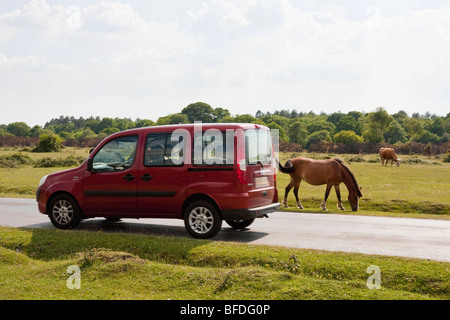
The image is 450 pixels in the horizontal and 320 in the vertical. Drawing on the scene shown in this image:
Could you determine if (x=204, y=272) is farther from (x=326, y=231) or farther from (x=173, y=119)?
(x=173, y=119)

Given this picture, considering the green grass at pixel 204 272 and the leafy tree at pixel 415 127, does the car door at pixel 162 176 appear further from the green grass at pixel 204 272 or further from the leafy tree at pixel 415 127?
the leafy tree at pixel 415 127

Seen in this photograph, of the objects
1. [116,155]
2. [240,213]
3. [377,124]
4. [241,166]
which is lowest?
[240,213]

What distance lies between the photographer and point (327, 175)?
17.4 m

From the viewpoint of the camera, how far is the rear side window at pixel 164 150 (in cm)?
1049

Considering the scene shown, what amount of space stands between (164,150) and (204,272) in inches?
145

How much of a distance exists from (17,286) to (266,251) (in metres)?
4.18

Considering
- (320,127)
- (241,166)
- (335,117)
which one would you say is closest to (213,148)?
(241,166)

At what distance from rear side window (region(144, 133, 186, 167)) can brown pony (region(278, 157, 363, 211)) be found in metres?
7.74

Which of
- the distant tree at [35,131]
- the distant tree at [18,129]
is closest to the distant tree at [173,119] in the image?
the distant tree at [35,131]

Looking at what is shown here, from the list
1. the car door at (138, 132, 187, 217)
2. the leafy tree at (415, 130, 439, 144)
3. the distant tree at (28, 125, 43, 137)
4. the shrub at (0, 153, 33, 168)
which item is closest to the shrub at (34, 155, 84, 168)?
the shrub at (0, 153, 33, 168)

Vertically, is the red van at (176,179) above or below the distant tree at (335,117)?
below

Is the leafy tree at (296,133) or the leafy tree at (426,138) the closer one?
the leafy tree at (426,138)

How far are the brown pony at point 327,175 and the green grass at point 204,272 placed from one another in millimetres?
8757
